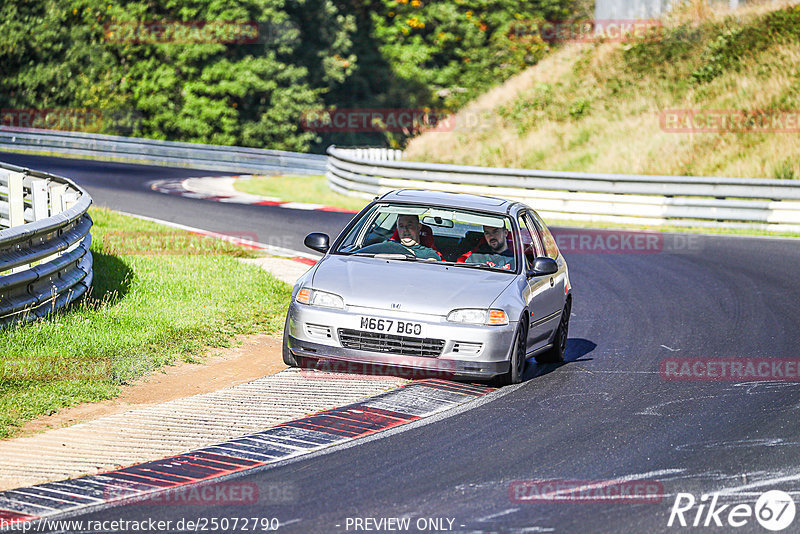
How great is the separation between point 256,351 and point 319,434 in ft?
A: 10.9

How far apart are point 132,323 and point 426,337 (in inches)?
136

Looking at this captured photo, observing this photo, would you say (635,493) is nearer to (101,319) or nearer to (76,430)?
(76,430)

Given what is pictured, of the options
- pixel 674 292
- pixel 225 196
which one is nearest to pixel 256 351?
pixel 674 292

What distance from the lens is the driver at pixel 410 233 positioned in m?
10.2

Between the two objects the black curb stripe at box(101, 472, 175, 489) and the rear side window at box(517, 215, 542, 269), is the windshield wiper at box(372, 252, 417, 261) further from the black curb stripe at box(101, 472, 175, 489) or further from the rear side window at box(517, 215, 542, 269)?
the black curb stripe at box(101, 472, 175, 489)

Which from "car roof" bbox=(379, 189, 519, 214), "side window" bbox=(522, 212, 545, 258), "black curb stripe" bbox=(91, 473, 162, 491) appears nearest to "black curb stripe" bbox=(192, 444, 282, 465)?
"black curb stripe" bbox=(91, 473, 162, 491)

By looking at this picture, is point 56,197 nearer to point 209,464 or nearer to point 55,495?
point 209,464

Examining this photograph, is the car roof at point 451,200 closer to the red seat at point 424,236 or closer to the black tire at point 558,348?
the red seat at point 424,236

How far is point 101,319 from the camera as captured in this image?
10.9 m

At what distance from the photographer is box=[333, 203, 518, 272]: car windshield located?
10.1 m

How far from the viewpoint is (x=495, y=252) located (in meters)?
10.2

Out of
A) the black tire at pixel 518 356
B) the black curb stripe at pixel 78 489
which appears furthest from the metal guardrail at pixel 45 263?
the black tire at pixel 518 356

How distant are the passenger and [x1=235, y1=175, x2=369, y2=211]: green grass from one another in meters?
14.5

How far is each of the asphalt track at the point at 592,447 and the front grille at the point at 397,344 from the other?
2.04ft
